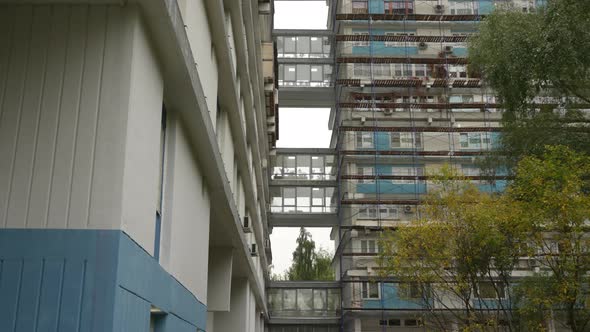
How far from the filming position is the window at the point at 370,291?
1380 inches

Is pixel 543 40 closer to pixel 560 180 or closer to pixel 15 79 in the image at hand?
pixel 560 180

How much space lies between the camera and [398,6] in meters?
40.1

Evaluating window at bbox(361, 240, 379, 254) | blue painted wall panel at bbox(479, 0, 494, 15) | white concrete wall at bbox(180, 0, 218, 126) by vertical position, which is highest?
blue painted wall panel at bbox(479, 0, 494, 15)

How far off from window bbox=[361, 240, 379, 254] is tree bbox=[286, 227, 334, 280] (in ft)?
58.0

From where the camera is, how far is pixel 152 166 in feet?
20.5

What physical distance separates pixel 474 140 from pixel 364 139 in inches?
270

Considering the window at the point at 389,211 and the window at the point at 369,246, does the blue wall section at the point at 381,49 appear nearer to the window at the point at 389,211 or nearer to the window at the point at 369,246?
the window at the point at 389,211

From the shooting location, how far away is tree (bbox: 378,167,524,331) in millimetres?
20062

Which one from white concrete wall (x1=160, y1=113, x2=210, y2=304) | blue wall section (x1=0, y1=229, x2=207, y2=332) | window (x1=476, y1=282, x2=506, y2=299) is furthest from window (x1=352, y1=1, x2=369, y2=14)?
blue wall section (x1=0, y1=229, x2=207, y2=332)

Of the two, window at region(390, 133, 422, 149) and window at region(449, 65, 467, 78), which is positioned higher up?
window at region(449, 65, 467, 78)

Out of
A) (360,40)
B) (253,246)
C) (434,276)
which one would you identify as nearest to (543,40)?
(434,276)

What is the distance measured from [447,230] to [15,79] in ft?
61.5

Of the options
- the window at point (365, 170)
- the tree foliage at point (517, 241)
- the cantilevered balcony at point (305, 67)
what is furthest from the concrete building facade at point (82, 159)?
the cantilevered balcony at point (305, 67)

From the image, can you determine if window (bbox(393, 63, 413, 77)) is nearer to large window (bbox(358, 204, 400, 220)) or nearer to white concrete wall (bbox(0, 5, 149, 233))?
large window (bbox(358, 204, 400, 220))
